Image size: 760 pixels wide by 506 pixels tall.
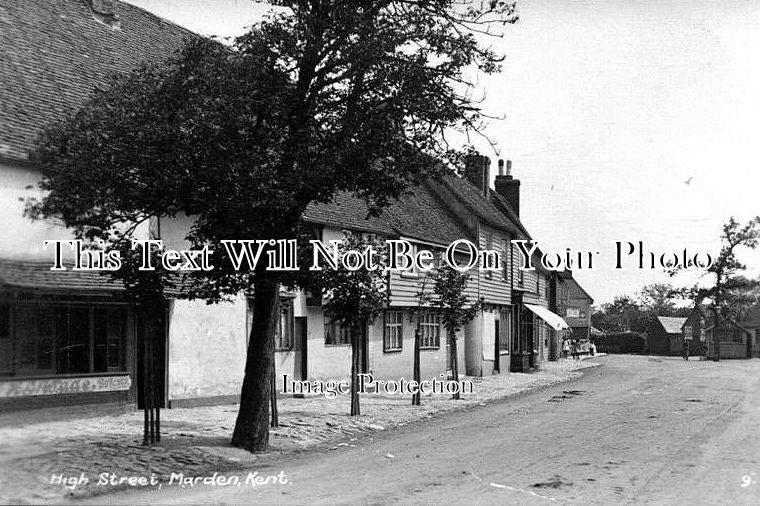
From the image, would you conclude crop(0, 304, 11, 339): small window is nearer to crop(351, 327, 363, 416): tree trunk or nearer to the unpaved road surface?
the unpaved road surface

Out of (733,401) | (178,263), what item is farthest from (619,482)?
(733,401)

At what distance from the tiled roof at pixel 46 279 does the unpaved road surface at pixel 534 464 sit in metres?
4.05

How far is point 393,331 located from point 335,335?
4.10 meters

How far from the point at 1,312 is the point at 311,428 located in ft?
19.9

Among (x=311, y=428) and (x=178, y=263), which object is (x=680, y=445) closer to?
(x=311, y=428)

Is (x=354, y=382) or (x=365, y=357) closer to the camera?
(x=354, y=382)

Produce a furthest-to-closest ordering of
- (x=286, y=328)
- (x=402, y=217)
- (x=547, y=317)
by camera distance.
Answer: (x=547, y=317) < (x=402, y=217) < (x=286, y=328)

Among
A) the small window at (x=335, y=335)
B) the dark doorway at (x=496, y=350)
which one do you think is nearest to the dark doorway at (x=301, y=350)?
the small window at (x=335, y=335)

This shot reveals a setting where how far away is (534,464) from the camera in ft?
39.5

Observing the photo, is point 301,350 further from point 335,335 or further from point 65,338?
point 65,338

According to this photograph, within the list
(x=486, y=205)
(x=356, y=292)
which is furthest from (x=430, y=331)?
(x=356, y=292)

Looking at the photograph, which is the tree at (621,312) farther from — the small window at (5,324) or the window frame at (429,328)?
the small window at (5,324)

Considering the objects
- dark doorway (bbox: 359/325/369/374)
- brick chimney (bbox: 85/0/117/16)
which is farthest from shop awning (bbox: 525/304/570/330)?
brick chimney (bbox: 85/0/117/16)

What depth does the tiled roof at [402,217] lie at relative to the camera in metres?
24.1
